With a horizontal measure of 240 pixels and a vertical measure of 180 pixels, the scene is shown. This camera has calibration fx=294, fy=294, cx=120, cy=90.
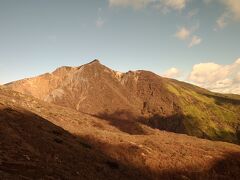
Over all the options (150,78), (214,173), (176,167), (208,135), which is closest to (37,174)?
(176,167)

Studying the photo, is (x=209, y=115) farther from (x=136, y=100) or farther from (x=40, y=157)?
(x=40, y=157)

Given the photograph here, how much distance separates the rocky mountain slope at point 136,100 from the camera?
349ft

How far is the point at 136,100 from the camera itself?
116m

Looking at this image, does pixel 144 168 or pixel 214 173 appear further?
pixel 214 173

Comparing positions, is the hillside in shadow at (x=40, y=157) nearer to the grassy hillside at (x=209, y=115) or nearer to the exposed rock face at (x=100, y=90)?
the exposed rock face at (x=100, y=90)

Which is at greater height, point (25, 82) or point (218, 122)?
point (25, 82)

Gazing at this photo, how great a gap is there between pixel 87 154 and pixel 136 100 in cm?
8650

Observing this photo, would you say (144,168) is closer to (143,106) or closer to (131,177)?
(131,177)

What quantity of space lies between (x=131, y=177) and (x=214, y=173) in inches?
650

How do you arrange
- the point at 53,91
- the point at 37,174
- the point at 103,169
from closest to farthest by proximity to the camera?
the point at 37,174
the point at 103,169
the point at 53,91

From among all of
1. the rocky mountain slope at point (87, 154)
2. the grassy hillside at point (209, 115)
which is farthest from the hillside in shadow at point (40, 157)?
the grassy hillside at point (209, 115)

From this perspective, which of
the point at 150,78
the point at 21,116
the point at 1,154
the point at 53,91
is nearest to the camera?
the point at 1,154

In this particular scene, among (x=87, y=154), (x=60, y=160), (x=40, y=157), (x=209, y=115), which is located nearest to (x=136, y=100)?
(x=209, y=115)

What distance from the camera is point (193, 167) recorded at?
40.8 meters
